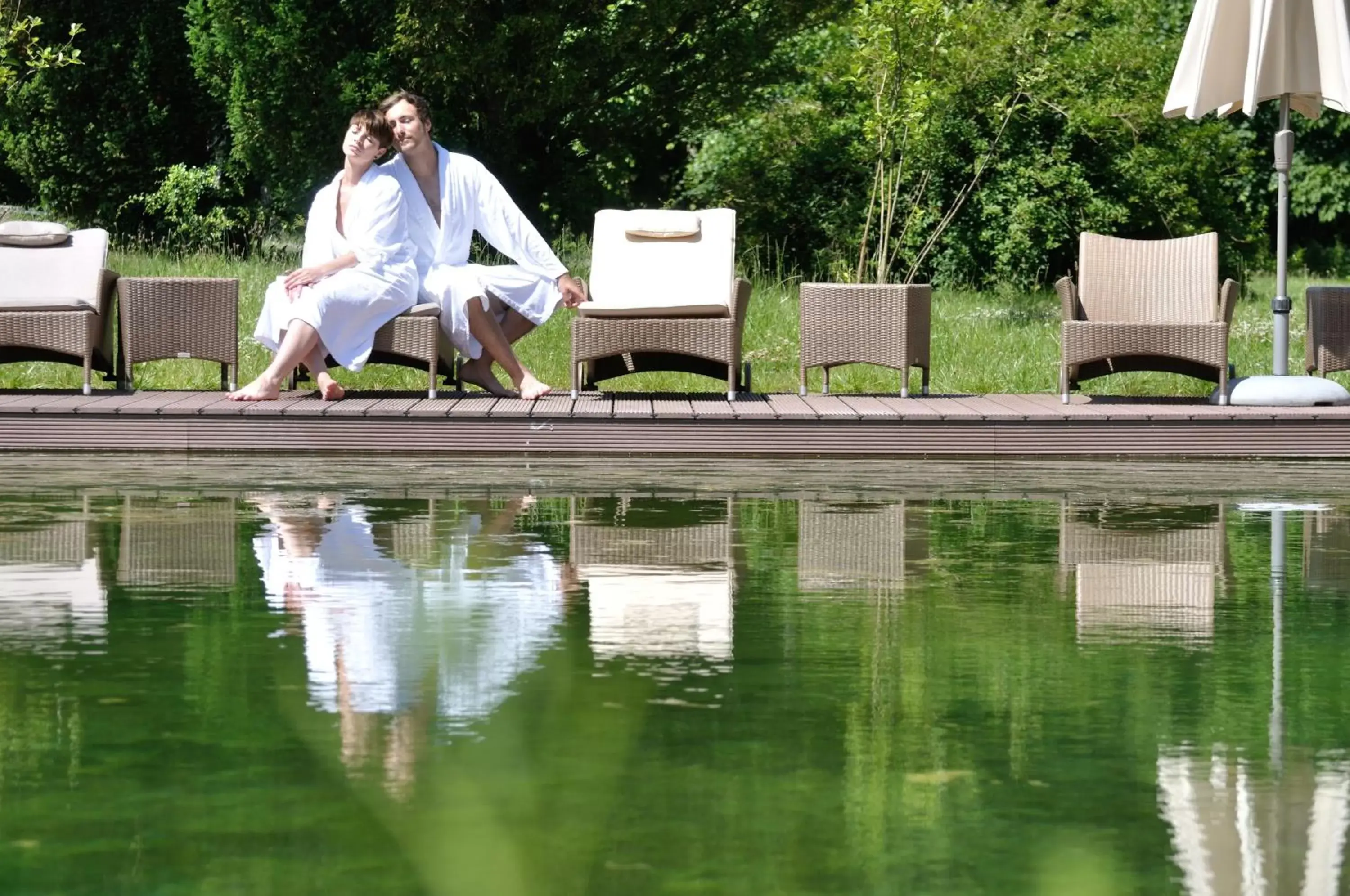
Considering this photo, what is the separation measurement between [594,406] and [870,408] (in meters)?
1.24

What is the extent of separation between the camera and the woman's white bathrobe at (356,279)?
33.2 ft

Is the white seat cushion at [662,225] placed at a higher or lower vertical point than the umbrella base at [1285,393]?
higher

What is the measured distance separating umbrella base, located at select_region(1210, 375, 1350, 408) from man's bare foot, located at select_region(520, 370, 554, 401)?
3.15 meters

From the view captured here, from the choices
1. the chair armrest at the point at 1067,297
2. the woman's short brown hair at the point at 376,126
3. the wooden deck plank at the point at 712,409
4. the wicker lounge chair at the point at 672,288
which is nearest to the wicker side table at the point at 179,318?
the woman's short brown hair at the point at 376,126

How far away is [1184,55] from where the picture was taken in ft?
35.5

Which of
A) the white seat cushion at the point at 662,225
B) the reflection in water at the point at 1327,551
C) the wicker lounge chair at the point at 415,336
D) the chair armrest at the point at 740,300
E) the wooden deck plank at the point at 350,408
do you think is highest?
the white seat cushion at the point at 662,225

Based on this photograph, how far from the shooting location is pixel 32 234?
428 inches

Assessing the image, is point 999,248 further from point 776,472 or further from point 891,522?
point 891,522

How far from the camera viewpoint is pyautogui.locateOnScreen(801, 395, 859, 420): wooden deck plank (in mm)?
9648

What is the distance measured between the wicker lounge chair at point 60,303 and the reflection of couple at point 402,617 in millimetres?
3339

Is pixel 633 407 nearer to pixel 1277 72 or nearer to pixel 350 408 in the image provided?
pixel 350 408

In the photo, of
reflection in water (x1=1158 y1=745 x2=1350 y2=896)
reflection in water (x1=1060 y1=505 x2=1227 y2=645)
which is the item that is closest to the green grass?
reflection in water (x1=1060 y1=505 x2=1227 y2=645)

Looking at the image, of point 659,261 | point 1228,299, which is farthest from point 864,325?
point 1228,299

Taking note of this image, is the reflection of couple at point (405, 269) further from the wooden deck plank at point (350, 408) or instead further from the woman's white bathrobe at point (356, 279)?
the wooden deck plank at point (350, 408)
